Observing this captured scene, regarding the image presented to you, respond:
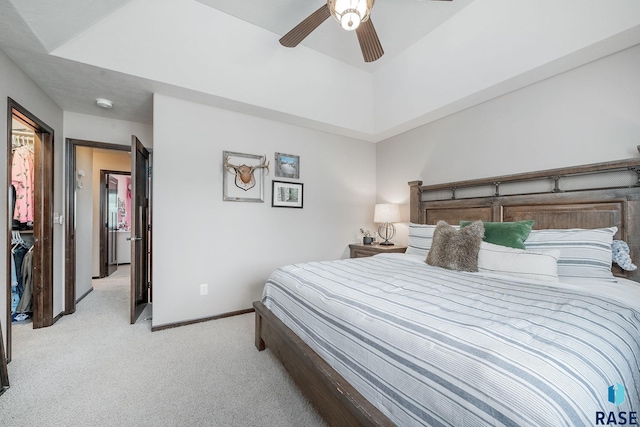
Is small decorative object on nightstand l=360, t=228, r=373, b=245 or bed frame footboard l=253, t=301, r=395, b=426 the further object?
small decorative object on nightstand l=360, t=228, r=373, b=245

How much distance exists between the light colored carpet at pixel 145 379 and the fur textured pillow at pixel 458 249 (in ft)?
4.77

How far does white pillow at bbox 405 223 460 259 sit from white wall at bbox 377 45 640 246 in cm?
80

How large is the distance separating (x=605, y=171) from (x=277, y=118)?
3238 millimetres

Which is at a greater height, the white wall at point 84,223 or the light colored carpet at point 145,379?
the white wall at point 84,223

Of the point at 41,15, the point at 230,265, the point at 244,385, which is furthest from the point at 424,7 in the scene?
the point at 244,385

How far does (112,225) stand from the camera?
6.10 metres

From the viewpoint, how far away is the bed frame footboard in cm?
105

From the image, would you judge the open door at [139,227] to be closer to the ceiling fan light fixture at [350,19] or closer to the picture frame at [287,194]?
the picture frame at [287,194]

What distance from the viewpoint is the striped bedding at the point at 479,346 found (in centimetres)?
71

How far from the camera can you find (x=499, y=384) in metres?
0.73

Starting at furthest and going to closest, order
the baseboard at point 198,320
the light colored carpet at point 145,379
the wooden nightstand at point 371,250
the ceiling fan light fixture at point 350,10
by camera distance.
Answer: the wooden nightstand at point 371,250 → the baseboard at point 198,320 → the ceiling fan light fixture at point 350,10 → the light colored carpet at point 145,379

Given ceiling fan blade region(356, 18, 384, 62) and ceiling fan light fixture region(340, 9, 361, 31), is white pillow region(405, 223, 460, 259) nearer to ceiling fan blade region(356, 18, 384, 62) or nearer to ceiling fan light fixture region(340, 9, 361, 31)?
ceiling fan blade region(356, 18, 384, 62)

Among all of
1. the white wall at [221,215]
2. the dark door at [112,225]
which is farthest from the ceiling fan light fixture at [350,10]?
the dark door at [112,225]

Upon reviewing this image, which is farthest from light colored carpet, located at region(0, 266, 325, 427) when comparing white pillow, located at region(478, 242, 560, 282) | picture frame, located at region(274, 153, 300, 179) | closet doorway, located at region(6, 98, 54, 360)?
picture frame, located at region(274, 153, 300, 179)
